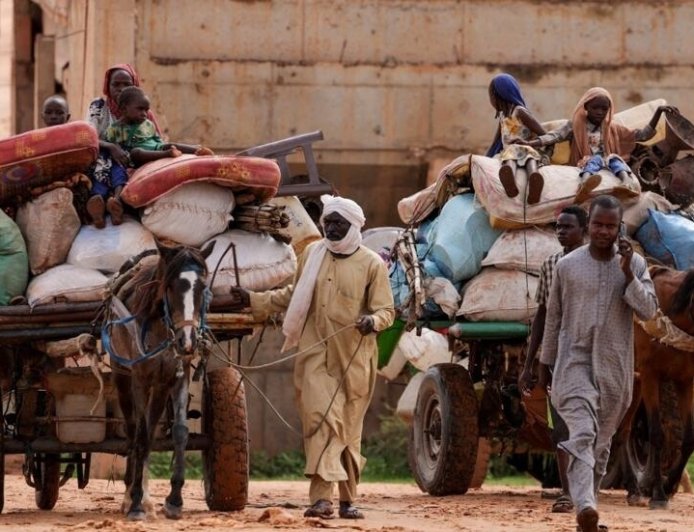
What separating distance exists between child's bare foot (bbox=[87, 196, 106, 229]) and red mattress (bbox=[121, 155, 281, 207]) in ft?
0.49

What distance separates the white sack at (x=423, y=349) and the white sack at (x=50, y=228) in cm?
533

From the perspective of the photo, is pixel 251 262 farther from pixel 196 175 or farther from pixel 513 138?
pixel 513 138

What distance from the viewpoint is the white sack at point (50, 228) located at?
45.5ft

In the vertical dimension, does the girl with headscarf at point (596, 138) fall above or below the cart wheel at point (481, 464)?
above

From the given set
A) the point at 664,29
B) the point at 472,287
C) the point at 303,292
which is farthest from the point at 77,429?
the point at 664,29

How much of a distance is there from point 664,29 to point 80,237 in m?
10.4

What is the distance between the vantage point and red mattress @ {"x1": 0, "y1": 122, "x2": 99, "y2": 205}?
1378 centimetres

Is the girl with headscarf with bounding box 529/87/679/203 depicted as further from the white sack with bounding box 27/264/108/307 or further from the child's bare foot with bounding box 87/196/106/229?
the white sack with bounding box 27/264/108/307

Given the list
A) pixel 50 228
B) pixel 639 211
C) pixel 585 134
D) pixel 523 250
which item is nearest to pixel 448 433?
pixel 523 250

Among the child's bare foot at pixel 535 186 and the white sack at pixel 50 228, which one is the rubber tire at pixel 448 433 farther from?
the white sack at pixel 50 228

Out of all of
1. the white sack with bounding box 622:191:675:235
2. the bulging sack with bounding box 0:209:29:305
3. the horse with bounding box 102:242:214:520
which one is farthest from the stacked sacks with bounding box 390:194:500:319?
the bulging sack with bounding box 0:209:29:305

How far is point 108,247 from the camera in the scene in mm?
13914

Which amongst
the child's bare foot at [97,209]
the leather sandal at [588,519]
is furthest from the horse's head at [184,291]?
the leather sandal at [588,519]

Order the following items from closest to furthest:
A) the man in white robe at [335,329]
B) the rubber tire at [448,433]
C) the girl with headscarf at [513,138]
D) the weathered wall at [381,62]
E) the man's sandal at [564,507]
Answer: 1. the man in white robe at [335,329]
2. the man's sandal at [564,507]
3. the girl with headscarf at [513,138]
4. the rubber tire at [448,433]
5. the weathered wall at [381,62]
